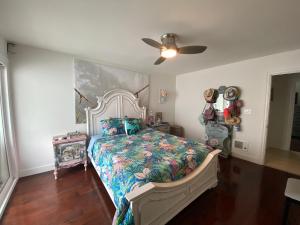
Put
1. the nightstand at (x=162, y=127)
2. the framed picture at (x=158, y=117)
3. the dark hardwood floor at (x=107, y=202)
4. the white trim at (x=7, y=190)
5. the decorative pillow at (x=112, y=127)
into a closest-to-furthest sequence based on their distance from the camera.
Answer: the dark hardwood floor at (x=107, y=202)
the white trim at (x=7, y=190)
the decorative pillow at (x=112, y=127)
the nightstand at (x=162, y=127)
the framed picture at (x=158, y=117)

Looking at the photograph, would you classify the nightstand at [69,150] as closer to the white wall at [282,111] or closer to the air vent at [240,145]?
the air vent at [240,145]

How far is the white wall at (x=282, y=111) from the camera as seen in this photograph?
3.88 m

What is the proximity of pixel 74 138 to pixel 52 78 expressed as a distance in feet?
4.01

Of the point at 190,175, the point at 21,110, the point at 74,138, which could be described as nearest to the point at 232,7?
the point at 190,175

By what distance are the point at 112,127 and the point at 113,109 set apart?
1.77ft

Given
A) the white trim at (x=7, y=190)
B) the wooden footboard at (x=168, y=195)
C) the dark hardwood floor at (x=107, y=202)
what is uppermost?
the wooden footboard at (x=168, y=195)

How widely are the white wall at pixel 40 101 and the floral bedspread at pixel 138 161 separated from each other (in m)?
0.89

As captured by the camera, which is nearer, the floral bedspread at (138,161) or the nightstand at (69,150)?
the floral bedspread at (138,161)

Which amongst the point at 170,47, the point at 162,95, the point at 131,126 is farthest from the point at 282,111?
the point at 131,126

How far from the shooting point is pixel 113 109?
3.34 m

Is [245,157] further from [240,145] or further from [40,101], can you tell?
[40,101]

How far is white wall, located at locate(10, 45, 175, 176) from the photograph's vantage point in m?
2.42

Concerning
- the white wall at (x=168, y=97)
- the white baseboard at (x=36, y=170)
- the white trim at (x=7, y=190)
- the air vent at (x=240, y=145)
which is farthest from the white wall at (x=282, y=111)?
the white trim at (x=7, y=190)

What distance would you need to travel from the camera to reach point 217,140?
351 cm
